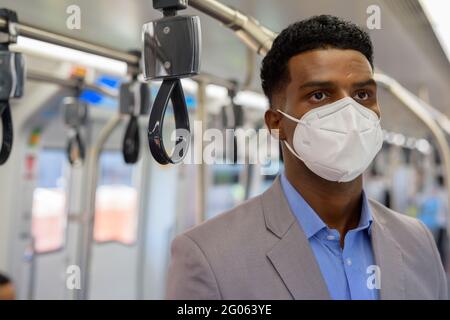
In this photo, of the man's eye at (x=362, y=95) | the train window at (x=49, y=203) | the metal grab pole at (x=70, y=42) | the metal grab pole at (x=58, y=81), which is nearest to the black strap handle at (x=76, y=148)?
the metal grab pole at (x=58, y=81)

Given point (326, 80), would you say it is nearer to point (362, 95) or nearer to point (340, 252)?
point (362, 95)

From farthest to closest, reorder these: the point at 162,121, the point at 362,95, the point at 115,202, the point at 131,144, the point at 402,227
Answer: the point at 115,202
the point at 131,144
the point at 402,227
the point at 362,95
the point at 162,121

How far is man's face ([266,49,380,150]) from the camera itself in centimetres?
90

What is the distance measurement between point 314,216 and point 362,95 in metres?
0.27

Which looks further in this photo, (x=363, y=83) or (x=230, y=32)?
(x=230, y=32)

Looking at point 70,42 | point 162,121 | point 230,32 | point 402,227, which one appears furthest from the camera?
point 230,32

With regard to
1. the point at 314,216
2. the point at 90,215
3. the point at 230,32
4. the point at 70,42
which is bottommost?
the point at 314,216

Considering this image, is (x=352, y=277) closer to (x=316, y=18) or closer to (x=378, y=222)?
(x=378, y=222)

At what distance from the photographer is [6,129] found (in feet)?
3.94

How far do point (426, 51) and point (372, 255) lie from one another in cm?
211

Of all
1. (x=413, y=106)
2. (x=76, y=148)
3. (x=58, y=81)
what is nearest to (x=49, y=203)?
(x=76, y=148)

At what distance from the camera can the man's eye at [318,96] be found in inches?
36.1

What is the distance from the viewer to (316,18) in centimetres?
98
